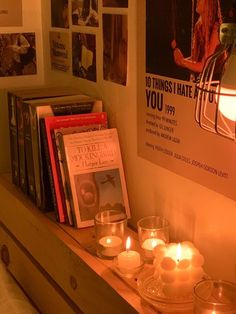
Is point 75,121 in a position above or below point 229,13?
below

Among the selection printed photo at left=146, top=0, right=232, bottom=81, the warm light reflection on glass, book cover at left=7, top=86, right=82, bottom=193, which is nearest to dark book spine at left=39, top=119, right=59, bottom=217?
book cover at left=7, top=86, right=82, bottom=193

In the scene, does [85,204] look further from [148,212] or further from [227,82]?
[227,82]

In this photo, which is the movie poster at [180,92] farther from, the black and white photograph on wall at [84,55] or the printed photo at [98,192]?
the black and white photograph on wall at [84,55]

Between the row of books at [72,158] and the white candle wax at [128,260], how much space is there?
0.22 m

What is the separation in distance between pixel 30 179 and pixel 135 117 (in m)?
0.38

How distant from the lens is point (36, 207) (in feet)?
4.74

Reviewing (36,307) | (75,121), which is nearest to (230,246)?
(75,121)

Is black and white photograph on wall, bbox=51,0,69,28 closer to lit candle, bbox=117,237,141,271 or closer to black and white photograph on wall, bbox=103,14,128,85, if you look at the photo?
black and white photograph on wall, bbox=103,14,128,85

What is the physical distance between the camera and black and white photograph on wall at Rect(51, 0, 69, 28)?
158 centimetres

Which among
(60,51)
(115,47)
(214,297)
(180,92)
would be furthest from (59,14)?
(214,297)

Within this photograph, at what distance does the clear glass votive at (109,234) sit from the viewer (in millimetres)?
1197

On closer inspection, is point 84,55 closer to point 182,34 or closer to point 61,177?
point 61,177

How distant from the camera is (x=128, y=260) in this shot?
1124 mm

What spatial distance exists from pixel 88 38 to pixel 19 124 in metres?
0.32
